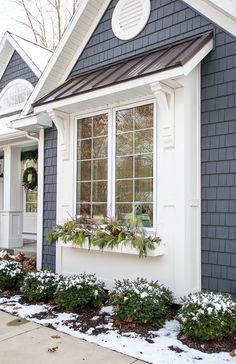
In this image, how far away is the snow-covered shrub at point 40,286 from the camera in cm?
521

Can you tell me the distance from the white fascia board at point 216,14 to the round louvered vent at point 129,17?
0.76m

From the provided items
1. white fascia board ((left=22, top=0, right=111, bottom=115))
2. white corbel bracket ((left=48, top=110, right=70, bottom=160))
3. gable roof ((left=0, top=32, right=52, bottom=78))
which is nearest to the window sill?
white corbel bracket ((left=48, top=110, right=70, bottom=160))

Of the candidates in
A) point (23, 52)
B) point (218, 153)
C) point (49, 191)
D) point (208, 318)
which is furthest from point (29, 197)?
point (208, 318)

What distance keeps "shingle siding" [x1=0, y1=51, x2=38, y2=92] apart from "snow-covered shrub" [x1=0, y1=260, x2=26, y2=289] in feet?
13.6

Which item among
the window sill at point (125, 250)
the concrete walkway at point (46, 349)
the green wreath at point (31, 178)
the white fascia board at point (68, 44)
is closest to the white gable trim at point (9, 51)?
the white fascia board at point (68, 44)

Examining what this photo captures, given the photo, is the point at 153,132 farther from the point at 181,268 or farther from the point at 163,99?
the point at 181,268

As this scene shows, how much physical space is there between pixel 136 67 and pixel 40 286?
3.37 metres

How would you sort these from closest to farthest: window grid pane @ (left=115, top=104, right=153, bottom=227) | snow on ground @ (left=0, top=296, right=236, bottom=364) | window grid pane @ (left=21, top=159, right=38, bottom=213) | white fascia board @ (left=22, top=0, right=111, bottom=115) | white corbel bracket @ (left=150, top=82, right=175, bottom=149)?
1. snow on ground @ (left=0, top=296, right=236, bottom=364)
2. white corbel bracket @ (left=150, top=82, right=175, bottom=149)
3. window grid pane @ (left=115, top=104, right=153, bottom=227)
4. white fascia board @ (left=22, top=0, right=111, bottom=115)
5. window grid pane @ (left=21, top=159, right=38, bottom=213)

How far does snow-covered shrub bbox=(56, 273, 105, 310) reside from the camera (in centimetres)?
473

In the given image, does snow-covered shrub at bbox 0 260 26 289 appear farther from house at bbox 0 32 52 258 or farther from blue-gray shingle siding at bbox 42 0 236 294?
blue-gray shingle siding at bbox 42 0 236 294

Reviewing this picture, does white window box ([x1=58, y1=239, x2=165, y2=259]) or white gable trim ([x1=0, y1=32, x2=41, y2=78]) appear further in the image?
white gable trim ([x1=0, y1=32, x2=41, y2=78])

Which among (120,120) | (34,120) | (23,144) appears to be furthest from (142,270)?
(23,144)

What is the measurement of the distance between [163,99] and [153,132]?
1.83 feet

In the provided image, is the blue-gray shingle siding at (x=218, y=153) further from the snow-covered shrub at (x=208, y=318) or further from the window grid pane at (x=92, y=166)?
the window grid pane at (x=92, y=166)
